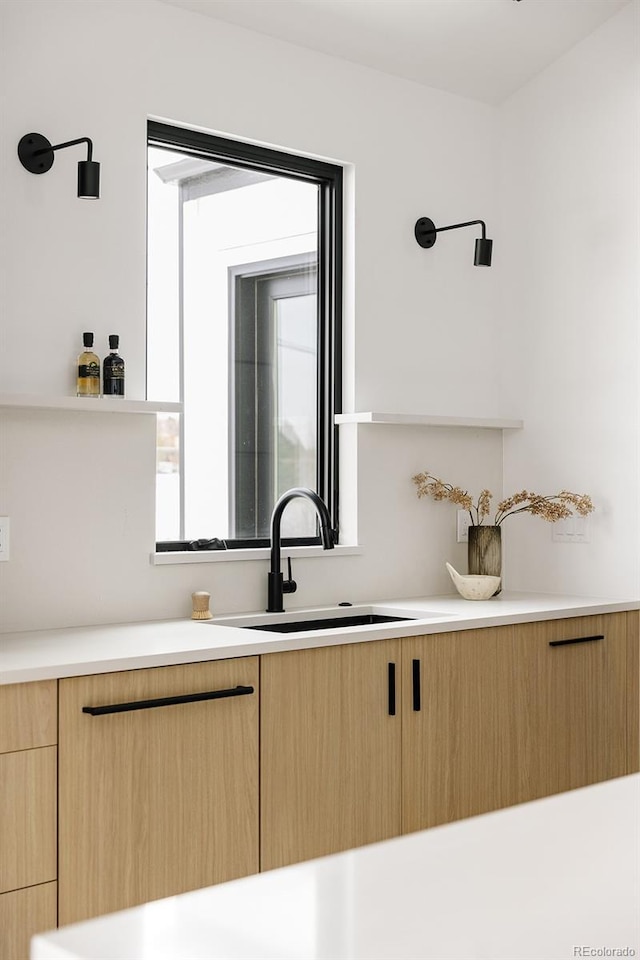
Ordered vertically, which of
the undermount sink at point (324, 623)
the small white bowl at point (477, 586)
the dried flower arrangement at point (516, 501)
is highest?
the dried flower arrangement at point (516, 501)

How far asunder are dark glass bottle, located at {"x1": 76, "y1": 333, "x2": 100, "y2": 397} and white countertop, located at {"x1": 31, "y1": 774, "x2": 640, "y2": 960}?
192cm

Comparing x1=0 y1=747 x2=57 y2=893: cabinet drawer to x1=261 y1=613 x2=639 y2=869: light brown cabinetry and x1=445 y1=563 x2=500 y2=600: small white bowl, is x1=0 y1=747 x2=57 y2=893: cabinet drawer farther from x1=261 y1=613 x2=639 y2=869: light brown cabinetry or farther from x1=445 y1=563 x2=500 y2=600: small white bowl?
x1=445 y1=563 x2=500 y2=600: small white bowl

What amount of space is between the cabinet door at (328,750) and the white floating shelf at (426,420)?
0.81 metres

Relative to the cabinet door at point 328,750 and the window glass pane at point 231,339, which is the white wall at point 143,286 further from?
the cabinet door at point 328,750

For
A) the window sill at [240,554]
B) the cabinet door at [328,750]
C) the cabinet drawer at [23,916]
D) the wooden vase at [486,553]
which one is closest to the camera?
the cabinet drawer at [23,916]

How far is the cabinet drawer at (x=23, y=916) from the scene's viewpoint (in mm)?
1923

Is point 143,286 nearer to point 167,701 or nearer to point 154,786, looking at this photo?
point 167,701

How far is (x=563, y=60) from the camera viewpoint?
3449 millimetres

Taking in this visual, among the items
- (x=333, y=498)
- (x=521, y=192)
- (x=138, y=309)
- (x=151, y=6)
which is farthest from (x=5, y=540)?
(x=521, y=192)

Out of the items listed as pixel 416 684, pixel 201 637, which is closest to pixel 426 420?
pixel 416 684

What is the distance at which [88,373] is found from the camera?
258 centimetres

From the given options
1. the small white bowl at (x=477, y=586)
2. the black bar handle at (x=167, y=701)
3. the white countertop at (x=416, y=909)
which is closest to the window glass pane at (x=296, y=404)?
the small white bowl at (x=477, y=586)

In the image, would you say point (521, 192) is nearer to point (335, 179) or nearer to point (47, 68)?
point (335, 179)

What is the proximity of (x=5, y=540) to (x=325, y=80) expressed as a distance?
1.75 meters
